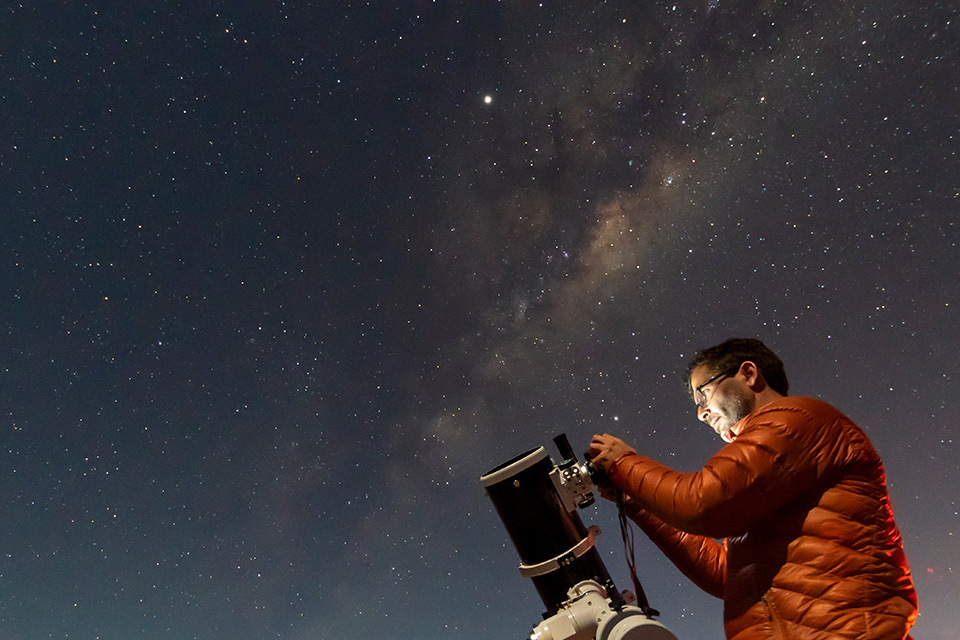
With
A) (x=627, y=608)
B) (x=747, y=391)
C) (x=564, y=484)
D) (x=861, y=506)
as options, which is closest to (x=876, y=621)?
(x=861, y=506)

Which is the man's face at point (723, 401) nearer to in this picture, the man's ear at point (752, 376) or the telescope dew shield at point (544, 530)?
the man's ear at point (752, 376)

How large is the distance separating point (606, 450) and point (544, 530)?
57 cm

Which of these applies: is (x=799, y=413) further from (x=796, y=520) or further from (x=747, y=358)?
(x=747, y=358)

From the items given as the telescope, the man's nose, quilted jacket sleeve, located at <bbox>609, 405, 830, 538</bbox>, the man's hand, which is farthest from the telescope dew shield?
the man's nose

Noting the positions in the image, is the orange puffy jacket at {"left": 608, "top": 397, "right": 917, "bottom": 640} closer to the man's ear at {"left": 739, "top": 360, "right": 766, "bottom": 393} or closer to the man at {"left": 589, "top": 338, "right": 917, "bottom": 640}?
the man at {"left": 589, "top": 338, "right": 917, "bottom": 640}

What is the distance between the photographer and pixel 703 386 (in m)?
2.50

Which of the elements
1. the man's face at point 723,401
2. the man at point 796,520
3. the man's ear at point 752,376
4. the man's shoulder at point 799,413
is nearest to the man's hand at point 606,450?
the man at point 796,520

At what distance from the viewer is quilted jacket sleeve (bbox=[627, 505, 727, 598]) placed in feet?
8.30

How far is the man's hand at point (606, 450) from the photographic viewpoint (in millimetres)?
2040

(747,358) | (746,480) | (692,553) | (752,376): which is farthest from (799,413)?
(692,553)

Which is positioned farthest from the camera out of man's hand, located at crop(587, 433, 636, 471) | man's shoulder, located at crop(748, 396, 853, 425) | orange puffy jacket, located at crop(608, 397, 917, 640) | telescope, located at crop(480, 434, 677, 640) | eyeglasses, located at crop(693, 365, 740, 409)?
eyeglasses, located at crop(693, 365, 740, 409)

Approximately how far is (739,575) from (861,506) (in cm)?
Answer: 51

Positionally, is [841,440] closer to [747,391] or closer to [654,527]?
[747,391]

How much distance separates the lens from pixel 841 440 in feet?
6.00
